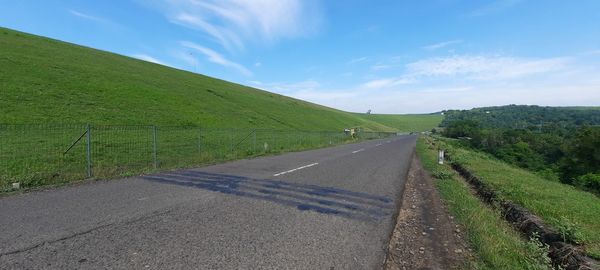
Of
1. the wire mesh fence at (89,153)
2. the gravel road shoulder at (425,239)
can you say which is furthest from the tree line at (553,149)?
the wire mesh fence at (89,153)

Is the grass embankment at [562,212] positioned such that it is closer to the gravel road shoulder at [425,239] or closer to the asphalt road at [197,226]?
the gravel road shoulder at [425,239]

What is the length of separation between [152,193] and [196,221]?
2745 mm

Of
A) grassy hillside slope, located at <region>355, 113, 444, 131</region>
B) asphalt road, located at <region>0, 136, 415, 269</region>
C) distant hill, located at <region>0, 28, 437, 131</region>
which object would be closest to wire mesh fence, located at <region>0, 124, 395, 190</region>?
asphalt road, located at <region>0, 136, 415, 269</region>

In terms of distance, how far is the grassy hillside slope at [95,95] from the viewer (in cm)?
2622

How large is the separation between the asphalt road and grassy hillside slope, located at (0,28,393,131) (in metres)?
19.3

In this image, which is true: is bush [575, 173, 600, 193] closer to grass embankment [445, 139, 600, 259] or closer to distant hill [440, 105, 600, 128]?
grass embankment [445, 139, 600, 259]

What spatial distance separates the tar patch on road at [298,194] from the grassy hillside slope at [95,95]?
18.3 meters

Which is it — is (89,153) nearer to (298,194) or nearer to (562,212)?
(298,194)

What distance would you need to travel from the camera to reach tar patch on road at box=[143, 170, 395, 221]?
6859 millimetres

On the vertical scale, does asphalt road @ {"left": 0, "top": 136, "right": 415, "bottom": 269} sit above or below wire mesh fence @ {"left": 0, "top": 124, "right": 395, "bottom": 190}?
below

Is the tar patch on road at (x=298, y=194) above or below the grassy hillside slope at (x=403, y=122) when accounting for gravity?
below

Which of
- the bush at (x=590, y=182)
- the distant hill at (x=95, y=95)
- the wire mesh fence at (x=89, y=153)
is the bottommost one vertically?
the bush at (x=590, y=182)

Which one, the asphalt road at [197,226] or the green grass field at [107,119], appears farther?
the green grass field at [107,119]

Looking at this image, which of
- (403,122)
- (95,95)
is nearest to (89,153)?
(95,95)
